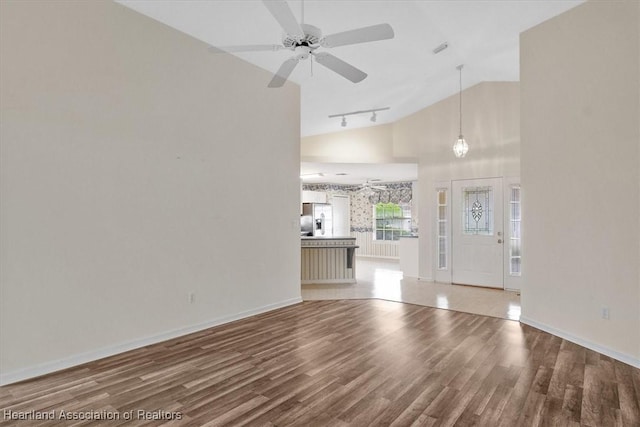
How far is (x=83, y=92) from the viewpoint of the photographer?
324 centimetres

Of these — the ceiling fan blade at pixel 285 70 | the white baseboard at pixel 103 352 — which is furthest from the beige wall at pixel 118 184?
the ceiling fan blade at pixel 285 70

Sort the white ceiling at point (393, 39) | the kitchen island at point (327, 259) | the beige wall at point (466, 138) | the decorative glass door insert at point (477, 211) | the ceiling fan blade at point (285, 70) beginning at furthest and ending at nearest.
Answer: the kitchen island at point (327, 259) < the decorative glass door insert at point (477, 211) < the beige wall at point (466, 138) < the white ceiling at point (393, 39) < the ceiling fan blade at point (285, 70)

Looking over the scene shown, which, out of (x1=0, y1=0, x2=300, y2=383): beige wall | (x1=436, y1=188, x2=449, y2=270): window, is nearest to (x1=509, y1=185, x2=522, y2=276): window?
(x1=436, y1=188, x2=449, y2=270): window

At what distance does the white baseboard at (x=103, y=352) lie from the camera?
2.85m

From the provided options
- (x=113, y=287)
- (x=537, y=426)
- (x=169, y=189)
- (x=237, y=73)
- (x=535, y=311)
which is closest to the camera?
Result: (x=537, y=426)

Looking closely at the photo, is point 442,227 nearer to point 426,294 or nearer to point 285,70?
point 426,294

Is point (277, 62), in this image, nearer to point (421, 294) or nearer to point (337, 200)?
point (421, 294)

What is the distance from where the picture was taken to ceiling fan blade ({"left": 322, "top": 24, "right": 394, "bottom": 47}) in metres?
2.59

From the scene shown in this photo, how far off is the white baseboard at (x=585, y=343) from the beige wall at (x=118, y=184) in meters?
3.45

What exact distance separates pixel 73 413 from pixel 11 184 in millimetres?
1833

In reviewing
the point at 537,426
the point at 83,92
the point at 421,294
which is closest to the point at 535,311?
the point at 421,294

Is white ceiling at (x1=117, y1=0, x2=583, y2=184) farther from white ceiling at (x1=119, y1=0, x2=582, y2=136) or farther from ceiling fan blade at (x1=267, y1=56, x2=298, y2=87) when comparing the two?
ceiling fan blade at (x1=267, y1=56, x2=298, y2=87)

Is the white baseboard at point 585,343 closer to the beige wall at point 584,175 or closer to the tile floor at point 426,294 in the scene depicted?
the beige wall at point 584,175

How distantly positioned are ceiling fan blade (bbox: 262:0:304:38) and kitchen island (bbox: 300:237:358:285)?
4727mm
